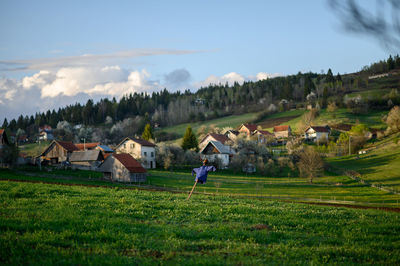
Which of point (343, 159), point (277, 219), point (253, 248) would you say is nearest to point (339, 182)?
point (343, 159)

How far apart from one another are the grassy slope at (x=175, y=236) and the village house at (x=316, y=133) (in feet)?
407

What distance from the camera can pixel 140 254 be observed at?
9.06 metres

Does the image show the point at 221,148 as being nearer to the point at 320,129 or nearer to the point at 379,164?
the point at 379,164

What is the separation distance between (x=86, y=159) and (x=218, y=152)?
34.0 m

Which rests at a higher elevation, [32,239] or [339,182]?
[32,239]

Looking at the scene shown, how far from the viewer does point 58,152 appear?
301ft

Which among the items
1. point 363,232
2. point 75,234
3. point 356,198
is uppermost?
point 75,234

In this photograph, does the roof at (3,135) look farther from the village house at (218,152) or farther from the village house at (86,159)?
the village house at (218,152)

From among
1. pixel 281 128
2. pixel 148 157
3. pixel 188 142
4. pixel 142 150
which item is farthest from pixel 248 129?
pixel 142 150

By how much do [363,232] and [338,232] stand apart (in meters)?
0.96

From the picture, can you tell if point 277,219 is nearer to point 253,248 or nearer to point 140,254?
point 253,248

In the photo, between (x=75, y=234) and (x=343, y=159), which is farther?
(x=343, y=159)

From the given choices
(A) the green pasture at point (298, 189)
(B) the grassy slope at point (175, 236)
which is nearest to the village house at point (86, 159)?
(A) the green pasture at point (298, 189)

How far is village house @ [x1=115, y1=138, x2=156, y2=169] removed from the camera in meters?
89.4
